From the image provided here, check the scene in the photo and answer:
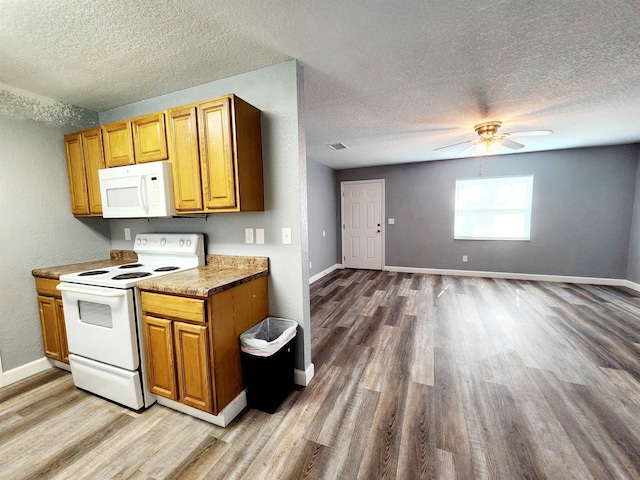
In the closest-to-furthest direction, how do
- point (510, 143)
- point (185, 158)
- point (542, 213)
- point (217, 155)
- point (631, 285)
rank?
point (217, 155) < point (185, 158) < point (510, 143) < point (631, 285) < point (542, 213)

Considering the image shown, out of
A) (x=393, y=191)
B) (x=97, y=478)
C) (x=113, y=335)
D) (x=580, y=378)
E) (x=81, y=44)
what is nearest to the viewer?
(x=97, y=478)

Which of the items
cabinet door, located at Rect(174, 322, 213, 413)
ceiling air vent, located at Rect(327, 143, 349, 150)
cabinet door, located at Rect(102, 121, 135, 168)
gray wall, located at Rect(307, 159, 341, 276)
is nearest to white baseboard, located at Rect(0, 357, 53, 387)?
cabinet door, located at Rect(174, 322, 213, 413)

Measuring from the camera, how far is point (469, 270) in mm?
5238

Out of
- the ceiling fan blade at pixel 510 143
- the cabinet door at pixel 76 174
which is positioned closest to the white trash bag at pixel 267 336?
the cabinet door at pixel 76 174

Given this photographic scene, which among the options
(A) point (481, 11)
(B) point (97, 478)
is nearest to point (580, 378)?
(A) point (481, 11)

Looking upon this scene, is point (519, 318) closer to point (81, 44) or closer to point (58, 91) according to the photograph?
point (81, 44)

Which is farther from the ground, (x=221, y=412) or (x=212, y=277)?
(x=212, y=277)

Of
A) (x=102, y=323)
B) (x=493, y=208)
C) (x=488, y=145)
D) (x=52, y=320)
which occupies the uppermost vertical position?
(x=488, y=145)

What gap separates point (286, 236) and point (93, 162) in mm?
1886

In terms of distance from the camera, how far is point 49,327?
2184 millimetres

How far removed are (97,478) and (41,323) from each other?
1661 millimetres

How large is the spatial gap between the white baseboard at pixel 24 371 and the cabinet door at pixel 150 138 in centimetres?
194

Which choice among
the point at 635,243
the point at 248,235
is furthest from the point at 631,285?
the point at 248,235

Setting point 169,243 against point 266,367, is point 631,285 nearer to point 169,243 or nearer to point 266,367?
point 266,367
